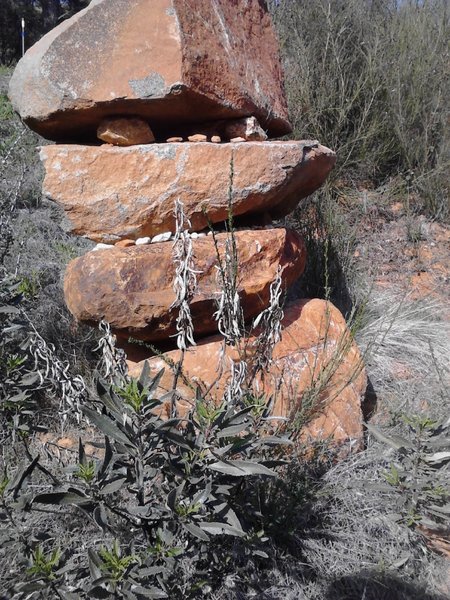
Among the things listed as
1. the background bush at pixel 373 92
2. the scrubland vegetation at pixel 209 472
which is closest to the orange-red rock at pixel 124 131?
the scrubland vegetation at pixel 209 472

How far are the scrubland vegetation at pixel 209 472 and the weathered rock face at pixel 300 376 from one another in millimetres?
129

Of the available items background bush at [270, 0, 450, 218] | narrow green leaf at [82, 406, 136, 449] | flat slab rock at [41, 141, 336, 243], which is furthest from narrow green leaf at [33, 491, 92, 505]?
background bush at [270, 0, 450, 218]

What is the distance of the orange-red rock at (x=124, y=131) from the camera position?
2.48m

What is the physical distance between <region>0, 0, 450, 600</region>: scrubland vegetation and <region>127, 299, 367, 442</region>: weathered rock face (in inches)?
5.1

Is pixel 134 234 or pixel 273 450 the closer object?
pixel 273 450

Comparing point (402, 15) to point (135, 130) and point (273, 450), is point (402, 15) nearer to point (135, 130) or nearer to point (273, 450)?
point (135, 130)

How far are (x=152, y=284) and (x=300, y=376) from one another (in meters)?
0.84

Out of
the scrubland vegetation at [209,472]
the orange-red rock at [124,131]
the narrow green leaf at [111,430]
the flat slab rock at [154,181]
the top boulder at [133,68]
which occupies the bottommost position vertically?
the scrubland vegetation at [209,472]

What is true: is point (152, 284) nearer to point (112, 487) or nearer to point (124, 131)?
point (124, 131)

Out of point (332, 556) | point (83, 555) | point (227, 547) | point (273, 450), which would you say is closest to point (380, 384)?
point (273, 450)

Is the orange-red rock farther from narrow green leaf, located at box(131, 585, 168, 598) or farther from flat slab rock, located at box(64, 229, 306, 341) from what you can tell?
narrow green leaf, located at box(131, 585, 168, 598)

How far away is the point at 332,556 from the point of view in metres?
1.94

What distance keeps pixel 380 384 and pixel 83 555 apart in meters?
1.93

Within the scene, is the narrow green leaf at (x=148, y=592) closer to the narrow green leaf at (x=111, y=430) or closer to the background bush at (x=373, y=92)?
the narrow green leaf at (x=111, y=430)
